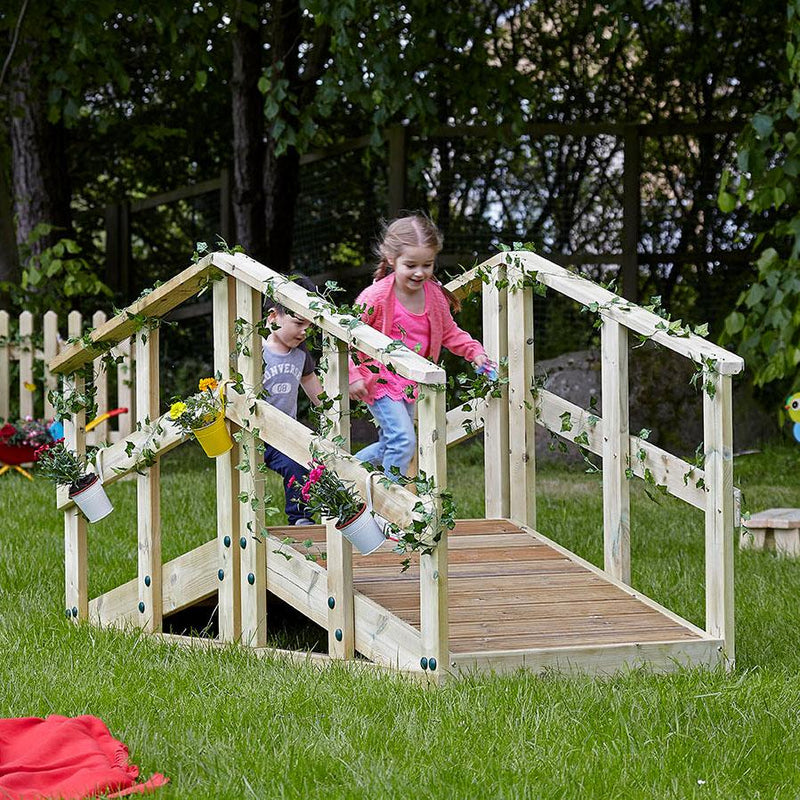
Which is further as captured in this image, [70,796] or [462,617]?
[462,617]

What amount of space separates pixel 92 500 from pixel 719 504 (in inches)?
87.5

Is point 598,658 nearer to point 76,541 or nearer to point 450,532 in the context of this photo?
point 450,532

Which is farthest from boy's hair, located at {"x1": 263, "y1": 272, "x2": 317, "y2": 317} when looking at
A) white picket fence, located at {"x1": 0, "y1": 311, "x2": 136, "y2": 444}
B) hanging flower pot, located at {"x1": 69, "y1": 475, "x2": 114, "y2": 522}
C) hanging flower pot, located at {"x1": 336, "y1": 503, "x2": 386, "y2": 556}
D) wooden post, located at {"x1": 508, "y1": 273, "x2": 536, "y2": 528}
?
white picket fence, located at {"x1": 0, "y1": 311, "x2": 136, "y2": 444}

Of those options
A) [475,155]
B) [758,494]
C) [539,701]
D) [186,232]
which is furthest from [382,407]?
[186,232]

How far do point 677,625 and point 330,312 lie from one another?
1.49m

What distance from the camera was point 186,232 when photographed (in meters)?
12.6

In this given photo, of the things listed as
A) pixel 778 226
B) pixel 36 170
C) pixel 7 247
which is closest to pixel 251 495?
pixel 778 226

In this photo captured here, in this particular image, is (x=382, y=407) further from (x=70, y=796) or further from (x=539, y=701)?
(x=70, y=796)

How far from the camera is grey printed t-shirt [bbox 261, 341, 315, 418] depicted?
556 centimetres

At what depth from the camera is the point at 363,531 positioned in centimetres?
372

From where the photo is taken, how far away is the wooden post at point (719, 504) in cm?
397

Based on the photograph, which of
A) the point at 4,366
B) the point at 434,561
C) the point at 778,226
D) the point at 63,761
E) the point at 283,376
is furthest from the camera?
the point at 4,366

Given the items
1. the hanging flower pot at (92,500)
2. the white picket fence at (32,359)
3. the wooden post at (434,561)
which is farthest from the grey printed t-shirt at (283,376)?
the white picket fence at (32,359)

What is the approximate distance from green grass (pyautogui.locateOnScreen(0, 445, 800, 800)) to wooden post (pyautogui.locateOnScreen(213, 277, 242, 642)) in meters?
0.16
